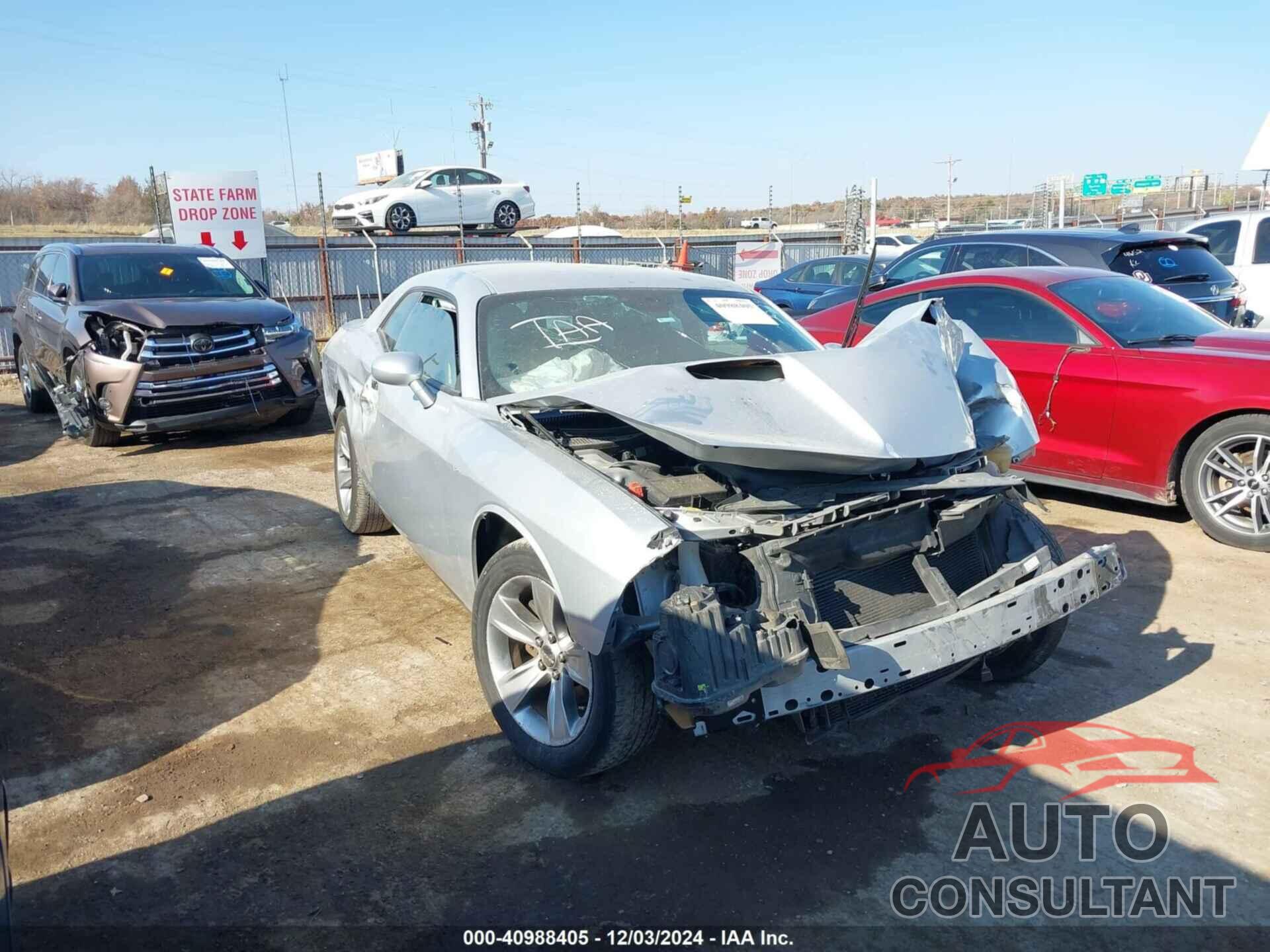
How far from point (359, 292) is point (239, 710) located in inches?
567

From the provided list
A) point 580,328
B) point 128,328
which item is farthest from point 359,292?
point 580,328

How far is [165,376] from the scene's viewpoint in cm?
845

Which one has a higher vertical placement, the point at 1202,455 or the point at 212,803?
→ the point at 1202,455

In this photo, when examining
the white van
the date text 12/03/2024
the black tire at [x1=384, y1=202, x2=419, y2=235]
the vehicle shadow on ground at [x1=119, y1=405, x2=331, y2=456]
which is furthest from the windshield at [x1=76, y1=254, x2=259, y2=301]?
the black tire at [x1=384, y1=202, x2=419, y2=235]

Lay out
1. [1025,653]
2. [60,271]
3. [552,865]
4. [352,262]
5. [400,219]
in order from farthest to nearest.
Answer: [400,219] < [352,262] < [60,271] < [1025,653] < [552,865]

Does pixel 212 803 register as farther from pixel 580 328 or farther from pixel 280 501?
pixel 280 501

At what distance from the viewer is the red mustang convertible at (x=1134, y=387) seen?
5691 millimetres

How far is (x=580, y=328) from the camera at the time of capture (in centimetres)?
455

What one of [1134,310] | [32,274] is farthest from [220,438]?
[1134,310]

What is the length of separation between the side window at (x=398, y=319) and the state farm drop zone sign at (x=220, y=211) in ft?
32.6

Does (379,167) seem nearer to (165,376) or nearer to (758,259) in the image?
(758,259)

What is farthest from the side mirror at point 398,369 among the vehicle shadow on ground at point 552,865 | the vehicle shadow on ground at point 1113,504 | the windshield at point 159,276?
the windshield at point 159,276

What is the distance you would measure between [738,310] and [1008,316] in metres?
2.75

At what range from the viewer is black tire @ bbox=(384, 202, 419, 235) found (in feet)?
78.2
